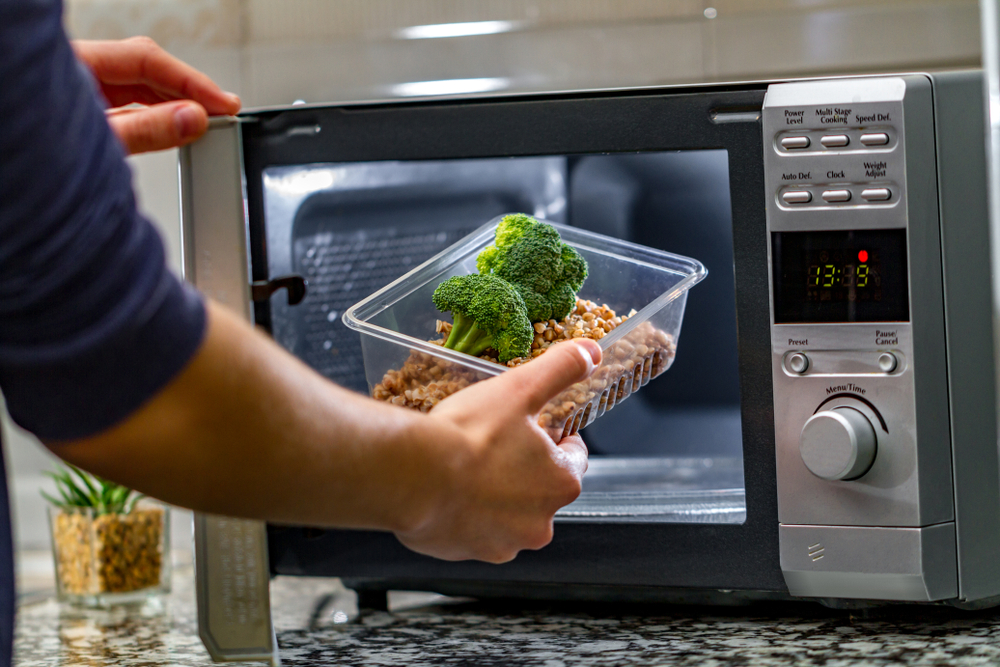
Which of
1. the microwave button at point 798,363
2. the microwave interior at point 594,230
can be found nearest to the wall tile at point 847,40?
the microwave interior at point 594,230

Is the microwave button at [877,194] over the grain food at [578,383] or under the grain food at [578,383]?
over

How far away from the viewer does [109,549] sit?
41.8 inches

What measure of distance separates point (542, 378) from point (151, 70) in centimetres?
41

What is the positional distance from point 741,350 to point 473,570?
1.00 ft

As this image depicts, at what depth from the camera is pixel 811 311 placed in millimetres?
736

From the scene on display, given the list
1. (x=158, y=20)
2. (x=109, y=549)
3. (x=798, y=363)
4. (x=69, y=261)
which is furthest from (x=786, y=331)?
(x=158, y=20)

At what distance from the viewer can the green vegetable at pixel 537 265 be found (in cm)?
75

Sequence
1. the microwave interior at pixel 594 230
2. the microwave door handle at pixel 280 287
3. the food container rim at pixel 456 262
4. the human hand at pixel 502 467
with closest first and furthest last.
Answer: the human hand at pixel 502 467 < the food container rim at pixel 456 262 < the microwave door handle at pixel 280 287 < the microwave interior at pixel 594 230

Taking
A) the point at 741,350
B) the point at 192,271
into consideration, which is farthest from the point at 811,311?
the point at 192,271

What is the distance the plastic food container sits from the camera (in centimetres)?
71

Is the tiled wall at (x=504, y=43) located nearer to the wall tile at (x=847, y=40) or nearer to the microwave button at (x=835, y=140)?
the wall tile at (x=847, y=40)

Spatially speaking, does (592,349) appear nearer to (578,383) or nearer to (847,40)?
(578,383)

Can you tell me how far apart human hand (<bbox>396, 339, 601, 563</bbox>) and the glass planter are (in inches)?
22.5

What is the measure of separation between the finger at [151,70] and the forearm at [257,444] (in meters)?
0.33
